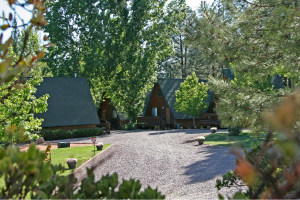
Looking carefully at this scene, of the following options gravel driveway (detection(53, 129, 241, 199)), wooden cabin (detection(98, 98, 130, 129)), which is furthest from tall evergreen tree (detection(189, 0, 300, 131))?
wooden cabin (detection(98, 98, 130, 129))

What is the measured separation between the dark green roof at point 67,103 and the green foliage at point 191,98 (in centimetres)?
931

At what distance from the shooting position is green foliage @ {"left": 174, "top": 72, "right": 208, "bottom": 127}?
27811mm

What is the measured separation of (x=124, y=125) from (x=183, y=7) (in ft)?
53.4

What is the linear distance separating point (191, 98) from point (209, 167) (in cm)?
1757

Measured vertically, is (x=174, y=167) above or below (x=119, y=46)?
below

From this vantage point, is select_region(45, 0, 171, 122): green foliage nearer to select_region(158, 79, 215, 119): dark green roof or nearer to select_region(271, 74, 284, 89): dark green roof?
select_region(158, 79, 215, 119): dark green roof

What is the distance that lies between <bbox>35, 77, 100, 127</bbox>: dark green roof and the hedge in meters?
1.10

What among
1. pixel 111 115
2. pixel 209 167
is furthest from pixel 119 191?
pixel 111 115

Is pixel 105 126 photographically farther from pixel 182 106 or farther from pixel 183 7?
pixel 183 7

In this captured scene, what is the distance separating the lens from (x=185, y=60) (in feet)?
164

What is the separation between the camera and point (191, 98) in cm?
2808

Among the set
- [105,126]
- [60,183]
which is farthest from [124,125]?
[60,183]

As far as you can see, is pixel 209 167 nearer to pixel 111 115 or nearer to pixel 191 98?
pixel 191 98

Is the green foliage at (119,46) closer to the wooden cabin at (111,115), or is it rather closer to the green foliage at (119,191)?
the wooden cabin at (111,115)
